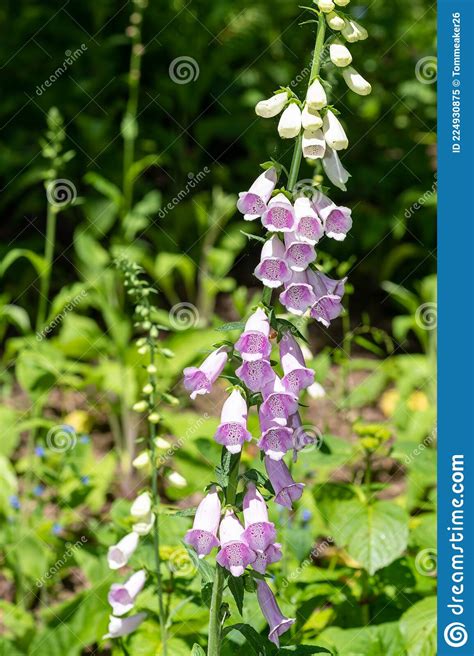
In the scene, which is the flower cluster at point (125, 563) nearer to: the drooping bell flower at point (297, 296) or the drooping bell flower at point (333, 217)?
the drooping bell flower at point (297, 296)

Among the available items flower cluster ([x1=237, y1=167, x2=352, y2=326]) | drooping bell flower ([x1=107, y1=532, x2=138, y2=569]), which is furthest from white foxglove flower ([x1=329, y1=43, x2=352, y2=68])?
drooping bell flower ([x1=107, y1=532, x2=138, y2=569])

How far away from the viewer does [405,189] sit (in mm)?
6703

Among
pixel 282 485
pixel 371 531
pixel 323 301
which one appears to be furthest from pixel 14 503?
pixel 323 301

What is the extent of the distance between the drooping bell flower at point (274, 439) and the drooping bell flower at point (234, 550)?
7.6 inches

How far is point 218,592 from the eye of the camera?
7.77ft

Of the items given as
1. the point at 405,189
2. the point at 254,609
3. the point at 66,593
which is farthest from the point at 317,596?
the point at 405,189

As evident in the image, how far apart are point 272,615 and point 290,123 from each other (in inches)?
48.1

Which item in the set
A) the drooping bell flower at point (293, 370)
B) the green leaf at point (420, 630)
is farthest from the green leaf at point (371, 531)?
the drooping bell flower at point (293, 370)

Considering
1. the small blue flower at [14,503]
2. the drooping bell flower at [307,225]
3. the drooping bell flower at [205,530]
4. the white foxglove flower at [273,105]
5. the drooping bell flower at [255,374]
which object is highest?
the white foxglove flower at [273,105]

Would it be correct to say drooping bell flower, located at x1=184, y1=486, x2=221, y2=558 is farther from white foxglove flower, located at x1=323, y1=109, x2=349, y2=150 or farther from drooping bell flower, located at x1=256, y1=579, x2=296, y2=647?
white foxglove flower, located at x1=323, y1=109, x2=349, y2=150

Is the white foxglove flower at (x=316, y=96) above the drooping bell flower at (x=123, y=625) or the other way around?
above

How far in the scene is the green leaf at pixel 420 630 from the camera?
308 cm

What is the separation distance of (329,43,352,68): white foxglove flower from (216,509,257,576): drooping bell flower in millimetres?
1106

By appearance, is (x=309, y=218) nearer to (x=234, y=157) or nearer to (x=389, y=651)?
(x=389, y=651)
